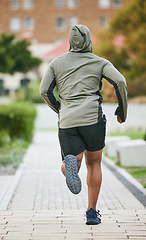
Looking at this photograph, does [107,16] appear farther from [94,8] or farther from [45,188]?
[45,188]

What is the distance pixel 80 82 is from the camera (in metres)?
5.19

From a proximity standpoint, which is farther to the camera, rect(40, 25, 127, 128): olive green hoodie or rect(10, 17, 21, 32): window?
rect(10, 17, 21, 32): window

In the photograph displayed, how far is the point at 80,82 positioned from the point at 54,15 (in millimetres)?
72232

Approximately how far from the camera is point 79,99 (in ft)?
17.0

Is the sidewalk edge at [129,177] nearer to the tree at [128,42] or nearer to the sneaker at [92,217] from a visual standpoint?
the sneaker at [92,217]

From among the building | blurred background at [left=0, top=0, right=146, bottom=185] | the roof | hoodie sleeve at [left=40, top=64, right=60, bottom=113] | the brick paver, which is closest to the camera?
the brick paver

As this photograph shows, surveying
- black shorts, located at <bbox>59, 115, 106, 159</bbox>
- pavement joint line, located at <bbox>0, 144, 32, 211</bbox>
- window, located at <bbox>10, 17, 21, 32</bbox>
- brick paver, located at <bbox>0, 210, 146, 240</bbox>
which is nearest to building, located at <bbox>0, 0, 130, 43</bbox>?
window, located at <bbox>10, 17, 21, 32</bbox>

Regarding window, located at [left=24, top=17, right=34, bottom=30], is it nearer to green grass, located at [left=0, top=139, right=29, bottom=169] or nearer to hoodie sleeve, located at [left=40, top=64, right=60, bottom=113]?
green grass, located at [left=0, top=139, right=29, bottom=169]

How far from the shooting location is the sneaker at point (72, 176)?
16.1 ft

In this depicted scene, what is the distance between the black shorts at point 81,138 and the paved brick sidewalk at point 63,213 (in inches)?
31.5

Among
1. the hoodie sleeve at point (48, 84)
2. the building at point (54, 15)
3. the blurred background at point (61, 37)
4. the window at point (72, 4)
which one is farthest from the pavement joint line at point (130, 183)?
the window at point (72, 4)

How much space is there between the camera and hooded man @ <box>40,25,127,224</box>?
515cm

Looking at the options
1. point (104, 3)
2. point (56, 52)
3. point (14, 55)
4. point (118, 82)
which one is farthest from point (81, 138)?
point (104, 3)

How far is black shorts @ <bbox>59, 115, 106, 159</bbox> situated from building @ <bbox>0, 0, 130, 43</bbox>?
7119 cm
